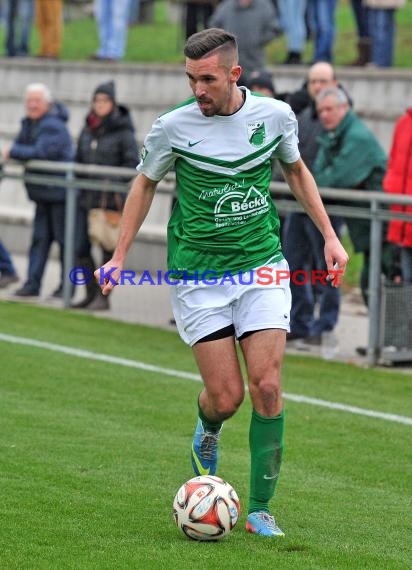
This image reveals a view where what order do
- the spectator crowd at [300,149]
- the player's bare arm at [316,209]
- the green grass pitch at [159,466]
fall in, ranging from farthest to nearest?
the spectator crowd at [300,149] < the player's bare arm at [316,209] < the green grass pitch at [159,466]

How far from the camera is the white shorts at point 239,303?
6.84 metres

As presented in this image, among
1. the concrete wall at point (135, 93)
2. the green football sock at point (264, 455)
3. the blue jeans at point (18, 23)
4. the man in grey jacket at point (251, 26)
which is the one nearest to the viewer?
the green football sock at point (264, 455)

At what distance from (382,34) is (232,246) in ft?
39.2

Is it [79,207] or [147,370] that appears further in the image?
[79,207]

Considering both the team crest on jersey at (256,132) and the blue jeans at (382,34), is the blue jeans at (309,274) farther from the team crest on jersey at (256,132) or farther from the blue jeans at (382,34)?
the team crest on jersey at (256,132)

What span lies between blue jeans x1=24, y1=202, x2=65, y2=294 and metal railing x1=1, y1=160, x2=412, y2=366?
14.0 inches

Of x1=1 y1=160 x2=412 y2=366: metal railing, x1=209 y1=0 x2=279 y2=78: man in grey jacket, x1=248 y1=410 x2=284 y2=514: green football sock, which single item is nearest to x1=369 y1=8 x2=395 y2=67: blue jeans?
x1=209 y1=0 x2=279 y2=78: man in grey jacket

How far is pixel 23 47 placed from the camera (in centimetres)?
2442

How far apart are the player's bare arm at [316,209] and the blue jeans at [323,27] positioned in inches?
470

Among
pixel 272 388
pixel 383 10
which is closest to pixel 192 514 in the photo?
pixel 272 388

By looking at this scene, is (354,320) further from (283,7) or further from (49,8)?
(49,8)

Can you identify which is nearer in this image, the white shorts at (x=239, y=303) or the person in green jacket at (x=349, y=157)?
the white shorts at (x=239, y=303)

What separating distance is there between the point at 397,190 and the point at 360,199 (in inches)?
12.4

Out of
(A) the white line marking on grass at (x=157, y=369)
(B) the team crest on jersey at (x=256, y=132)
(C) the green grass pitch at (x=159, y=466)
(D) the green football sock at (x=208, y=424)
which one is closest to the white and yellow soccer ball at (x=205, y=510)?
(C) the green grass pitch at (x=159, y=466)
